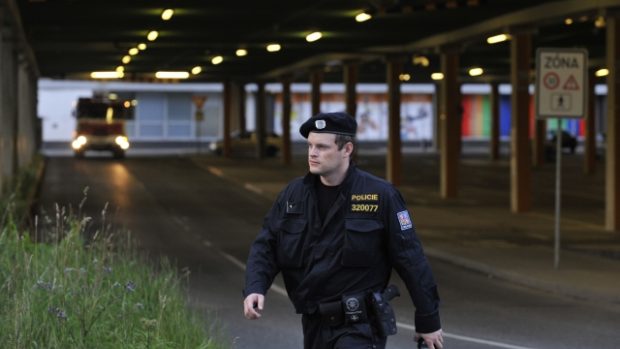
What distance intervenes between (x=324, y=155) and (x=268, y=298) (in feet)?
30.1

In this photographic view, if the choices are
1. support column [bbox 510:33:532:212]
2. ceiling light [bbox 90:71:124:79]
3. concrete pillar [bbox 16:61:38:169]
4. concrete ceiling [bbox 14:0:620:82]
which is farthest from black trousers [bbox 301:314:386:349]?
ceiling light [bbox 90:71:124:79]

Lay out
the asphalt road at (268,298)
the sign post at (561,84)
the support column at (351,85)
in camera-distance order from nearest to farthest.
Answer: the asphalt road at (268,298)
the sign post at (561,84)
the support column at (351,85)

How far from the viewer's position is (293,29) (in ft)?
119

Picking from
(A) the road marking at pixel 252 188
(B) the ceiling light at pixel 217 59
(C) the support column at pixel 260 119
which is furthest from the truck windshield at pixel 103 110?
(A) the road marking at pixel 252 188

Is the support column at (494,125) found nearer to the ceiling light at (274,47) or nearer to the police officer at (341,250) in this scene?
the ceiling light at (274,47)

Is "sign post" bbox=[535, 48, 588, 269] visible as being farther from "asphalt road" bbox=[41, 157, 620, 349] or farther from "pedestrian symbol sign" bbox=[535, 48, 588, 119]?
"asphalt road" bbox=[41, 157, 620, 349]

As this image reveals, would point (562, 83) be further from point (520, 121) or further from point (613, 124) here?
point (520, 121)

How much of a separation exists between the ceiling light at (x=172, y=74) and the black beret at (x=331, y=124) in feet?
181

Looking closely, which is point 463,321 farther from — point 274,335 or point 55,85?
point 55,85

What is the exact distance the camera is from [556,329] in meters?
13.1

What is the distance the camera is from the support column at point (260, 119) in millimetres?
67000

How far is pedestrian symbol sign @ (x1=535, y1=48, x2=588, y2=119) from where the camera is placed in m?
18.6

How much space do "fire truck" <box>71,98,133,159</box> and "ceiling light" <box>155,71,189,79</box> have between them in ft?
10.7

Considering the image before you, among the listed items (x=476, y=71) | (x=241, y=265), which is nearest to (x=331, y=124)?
(x=241, y=265)
